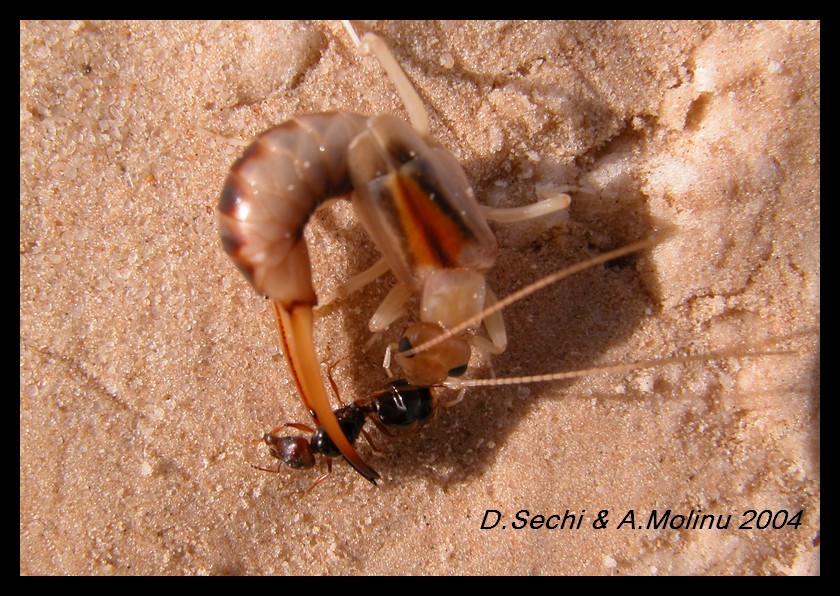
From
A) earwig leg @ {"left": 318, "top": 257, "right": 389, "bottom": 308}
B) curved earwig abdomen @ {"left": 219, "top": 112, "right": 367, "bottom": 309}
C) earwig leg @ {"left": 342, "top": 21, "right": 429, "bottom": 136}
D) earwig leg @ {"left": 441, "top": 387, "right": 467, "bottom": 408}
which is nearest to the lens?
curved earwig abdomen @ {"left": 219, "top": 112, "right": 367, "bottom": 309}

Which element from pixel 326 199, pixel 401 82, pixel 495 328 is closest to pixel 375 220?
pixel 326 199

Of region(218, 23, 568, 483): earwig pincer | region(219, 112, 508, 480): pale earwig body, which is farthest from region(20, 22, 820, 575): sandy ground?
region(219, 112, 508, 480): pale earwig body

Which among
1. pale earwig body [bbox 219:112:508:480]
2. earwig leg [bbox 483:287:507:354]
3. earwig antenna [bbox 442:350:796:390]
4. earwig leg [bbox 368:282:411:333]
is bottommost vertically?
earwig antenna [bbox 442:350:796:390]

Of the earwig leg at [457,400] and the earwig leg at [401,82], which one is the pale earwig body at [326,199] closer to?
the earwig leg at [401,82]

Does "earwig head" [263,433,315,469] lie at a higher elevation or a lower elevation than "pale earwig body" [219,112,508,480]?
lower

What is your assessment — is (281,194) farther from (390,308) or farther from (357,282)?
(390,308)

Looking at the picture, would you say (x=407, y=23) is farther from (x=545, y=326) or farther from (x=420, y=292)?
(x=545, y=326)

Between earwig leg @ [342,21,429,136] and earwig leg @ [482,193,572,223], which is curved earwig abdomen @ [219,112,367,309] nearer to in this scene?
earwig leg @ [342,21,429,136]
